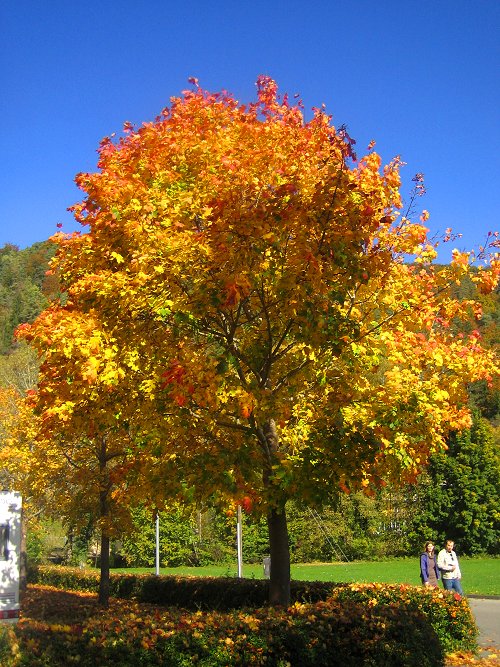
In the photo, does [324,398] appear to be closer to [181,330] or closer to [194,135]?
[181,330]

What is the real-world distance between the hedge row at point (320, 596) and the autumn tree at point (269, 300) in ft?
6.57

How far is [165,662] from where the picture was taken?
20.2ft

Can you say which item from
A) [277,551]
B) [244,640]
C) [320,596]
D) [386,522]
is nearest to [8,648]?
[244,640]

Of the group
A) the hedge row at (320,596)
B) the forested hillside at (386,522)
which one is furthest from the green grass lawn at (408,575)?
the hedge row at (320,596)

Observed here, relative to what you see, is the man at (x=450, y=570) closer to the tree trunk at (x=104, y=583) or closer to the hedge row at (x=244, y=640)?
the hedge row at (x=244, y=640)

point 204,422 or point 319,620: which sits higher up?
point 204,422

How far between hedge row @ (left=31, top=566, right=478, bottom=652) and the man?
229 centimetres

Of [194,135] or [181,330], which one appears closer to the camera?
[181,330]

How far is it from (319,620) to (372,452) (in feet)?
5.93

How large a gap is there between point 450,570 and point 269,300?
7806mm

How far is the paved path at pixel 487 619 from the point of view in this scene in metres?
10.9

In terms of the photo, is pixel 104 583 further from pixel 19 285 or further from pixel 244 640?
pixel 19 285

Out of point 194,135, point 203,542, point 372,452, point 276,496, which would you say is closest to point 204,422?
point 276,496

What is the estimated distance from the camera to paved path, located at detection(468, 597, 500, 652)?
10875 millimetres
